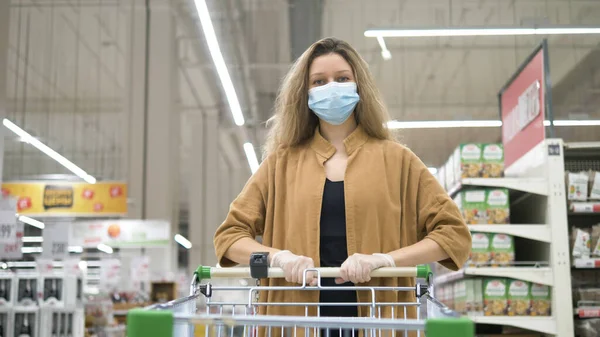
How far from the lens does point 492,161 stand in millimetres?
5918

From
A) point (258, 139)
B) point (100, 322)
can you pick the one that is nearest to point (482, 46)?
point (258, 139)

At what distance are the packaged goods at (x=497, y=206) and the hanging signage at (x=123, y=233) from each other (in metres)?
10.8

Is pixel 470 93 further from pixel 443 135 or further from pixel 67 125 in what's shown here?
pixel 67 125

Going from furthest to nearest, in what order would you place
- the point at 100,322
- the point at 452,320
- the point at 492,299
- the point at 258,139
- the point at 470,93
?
the point at 258,139
the point at 470,93
the point at 100,322
the point at 492,299
the point at 452,320

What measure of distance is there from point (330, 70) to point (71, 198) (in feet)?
43.8

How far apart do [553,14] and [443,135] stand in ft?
20.9

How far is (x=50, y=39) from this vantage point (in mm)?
14070

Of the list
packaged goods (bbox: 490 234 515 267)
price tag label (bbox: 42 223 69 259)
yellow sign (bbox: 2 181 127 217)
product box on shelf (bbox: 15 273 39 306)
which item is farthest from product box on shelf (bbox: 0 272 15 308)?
yellow sign (bbox: 2 181 127 217)

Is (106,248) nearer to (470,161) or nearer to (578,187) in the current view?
(470,161)

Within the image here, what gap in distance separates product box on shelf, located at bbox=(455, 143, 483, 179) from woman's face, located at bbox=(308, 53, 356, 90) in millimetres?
3667

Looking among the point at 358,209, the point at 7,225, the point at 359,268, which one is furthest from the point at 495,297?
the point at 7,225

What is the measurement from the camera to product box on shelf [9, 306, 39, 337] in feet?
25.0

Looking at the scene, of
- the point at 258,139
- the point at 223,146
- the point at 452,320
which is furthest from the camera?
the point at 223,146

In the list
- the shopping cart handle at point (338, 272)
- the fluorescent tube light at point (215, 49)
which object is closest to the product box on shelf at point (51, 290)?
the fluorescent tube light at point (215, 49)
